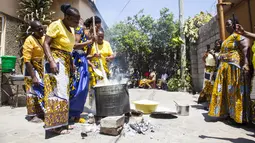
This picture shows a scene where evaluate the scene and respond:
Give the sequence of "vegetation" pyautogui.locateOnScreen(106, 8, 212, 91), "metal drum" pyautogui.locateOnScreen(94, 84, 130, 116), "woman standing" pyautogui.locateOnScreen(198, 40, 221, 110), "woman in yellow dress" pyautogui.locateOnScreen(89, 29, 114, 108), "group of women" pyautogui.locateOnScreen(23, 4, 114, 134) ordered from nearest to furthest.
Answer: "group of women" pyautogui.locateOnScreen(23, 4, 114, 134), "metal drum" pyautogui.locateOnScreen(94, 84, 130, 116), "woman in yellow dress" pyautogui.locateOnScreen(89, 29, 114, 108), "woman standing" pyautogui.locateOnScreen(198, 40, 221, 110), "vegetation" pyautogui.locateOnScreen(106, 8, 212, 91)

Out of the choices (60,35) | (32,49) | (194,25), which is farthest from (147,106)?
(194,25)

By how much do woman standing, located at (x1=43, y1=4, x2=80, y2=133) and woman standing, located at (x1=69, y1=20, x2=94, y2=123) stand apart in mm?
370

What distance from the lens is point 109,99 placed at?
3.17 m

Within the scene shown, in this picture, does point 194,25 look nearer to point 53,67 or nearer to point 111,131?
point 111,131

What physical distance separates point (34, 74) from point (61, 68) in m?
1.04

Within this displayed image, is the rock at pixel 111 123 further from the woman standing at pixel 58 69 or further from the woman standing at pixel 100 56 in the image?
the woman standing at pixel 100 56

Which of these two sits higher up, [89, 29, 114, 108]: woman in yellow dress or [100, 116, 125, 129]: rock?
[89, 29, 114, 108]: woman in yellow dress

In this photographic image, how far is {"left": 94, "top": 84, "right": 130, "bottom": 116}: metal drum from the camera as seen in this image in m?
3.17

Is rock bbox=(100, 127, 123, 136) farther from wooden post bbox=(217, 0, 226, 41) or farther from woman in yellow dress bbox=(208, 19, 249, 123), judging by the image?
wooden post bbox=(217, 0, 226, 41)

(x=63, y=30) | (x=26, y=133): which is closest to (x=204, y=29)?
(x=63, y=30)

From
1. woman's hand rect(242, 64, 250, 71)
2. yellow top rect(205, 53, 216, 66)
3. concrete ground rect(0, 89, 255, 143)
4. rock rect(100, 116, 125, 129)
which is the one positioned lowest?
concrete ground rect(0, 89, 255, 143)

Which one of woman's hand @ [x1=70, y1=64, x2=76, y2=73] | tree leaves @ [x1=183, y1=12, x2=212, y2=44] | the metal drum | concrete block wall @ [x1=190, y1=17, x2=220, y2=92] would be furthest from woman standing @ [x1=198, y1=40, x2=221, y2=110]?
tree leaves @ [x1=183, y1=12, x2=212, y2=44]

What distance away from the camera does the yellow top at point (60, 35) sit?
2.75m

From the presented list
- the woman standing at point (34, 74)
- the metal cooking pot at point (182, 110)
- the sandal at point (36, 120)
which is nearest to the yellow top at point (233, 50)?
the metal cooking pot at point (182, 110)
